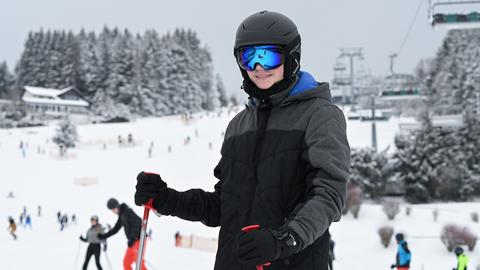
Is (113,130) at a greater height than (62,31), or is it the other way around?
(62,31)

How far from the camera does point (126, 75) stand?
78.9 m

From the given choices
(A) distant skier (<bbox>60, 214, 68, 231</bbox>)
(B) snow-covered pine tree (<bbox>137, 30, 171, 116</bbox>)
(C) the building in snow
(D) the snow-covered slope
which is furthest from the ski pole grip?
(B) snow-covered pine tree (<bbox>137, 30, 171, 116</bbox>)

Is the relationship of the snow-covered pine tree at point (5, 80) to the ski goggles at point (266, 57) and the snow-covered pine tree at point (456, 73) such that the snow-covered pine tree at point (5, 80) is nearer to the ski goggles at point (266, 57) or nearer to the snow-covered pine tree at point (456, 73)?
the snow-covered pine tree at point (456, 73)

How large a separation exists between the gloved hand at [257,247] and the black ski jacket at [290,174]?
2.9 inches

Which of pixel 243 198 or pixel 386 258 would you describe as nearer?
pixel 243 198

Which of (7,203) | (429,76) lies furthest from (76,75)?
(7,203)

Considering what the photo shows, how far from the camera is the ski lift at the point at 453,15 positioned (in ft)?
41.2

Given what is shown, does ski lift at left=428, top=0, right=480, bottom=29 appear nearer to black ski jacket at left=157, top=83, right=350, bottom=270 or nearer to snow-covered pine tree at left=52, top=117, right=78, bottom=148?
black ski jacket at left=157, top=83, right=350, bottom=270

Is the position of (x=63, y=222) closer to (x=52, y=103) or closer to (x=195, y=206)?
(x=195, y=206)

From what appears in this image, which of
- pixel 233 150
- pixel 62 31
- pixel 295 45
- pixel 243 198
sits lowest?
pixel 243 198

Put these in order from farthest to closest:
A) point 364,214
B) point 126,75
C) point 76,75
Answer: point 76,75 < point 126,75 < point 364,214

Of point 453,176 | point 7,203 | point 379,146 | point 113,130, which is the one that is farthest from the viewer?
point 113,130

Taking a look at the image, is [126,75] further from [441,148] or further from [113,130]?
[441,148]

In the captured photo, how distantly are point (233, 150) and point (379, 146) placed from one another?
4897 centimetres
